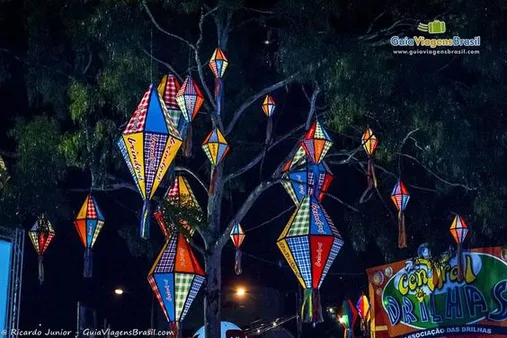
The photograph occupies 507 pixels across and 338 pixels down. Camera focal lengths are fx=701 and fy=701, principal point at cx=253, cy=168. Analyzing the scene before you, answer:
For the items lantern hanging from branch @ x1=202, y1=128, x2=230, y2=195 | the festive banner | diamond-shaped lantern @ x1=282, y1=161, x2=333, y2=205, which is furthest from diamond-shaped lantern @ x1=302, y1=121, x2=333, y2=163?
the festive banner

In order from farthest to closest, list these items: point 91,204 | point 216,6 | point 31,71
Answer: point 31,71
point 216,6
point 91,204

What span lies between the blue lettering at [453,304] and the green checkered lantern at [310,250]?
5.01 metres

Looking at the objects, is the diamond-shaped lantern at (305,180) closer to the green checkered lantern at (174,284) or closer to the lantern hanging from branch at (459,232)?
the green checkered lantern at (174,284)

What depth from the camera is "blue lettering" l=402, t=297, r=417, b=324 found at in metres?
12.5

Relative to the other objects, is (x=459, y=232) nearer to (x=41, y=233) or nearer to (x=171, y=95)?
(x=171, y=95)

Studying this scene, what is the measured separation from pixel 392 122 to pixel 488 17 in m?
1.99

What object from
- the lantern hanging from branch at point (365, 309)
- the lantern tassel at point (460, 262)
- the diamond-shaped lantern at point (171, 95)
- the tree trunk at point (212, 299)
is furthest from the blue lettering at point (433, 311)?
the diamond-shaped lantern at point (171, 95)

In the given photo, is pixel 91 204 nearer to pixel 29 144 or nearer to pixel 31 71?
pixel 29 144

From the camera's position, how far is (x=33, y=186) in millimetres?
10070

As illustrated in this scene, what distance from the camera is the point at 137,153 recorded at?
22.6 ft

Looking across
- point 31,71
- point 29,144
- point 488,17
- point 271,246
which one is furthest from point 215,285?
point 271,246

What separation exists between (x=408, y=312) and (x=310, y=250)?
19.0 feet

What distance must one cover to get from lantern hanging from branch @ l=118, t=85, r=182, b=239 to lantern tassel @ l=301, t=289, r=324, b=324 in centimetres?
202

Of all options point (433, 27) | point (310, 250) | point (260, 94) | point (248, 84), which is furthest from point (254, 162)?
point (310, 250)
